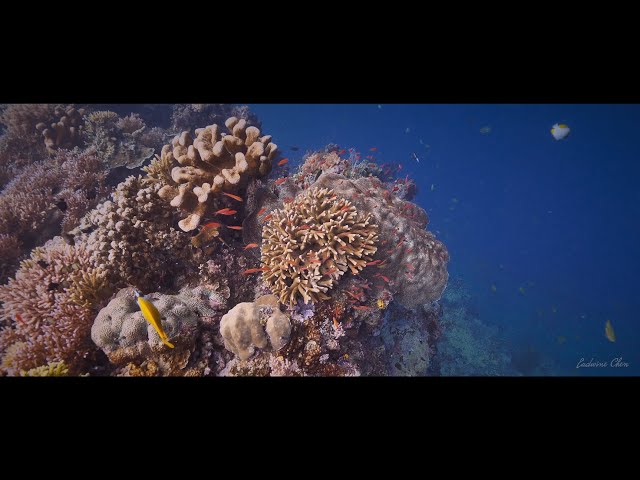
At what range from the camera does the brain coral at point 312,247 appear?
14.4 feet

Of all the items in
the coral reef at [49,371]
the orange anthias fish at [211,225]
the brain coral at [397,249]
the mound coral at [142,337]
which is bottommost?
the coral reef at [49,371]

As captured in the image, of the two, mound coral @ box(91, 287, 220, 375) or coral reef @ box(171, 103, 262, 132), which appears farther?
coral reef @ box(171, 103, 262, 132)

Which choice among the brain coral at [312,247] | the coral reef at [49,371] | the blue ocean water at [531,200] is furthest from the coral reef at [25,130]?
the blue ocean water at [531,200]

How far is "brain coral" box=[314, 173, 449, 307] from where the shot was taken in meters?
5.50

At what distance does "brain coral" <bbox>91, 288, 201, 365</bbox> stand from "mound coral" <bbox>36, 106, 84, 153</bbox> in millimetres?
8727

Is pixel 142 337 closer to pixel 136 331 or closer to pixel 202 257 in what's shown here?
pixel 136 331

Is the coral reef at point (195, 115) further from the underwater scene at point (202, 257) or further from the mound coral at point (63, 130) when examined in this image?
the mound coral at point (63, 130)

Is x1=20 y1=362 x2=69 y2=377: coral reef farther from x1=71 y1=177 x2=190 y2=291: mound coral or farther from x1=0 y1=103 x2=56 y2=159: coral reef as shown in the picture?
x1=0 y1=103 x2=56 y2=159: coral reef

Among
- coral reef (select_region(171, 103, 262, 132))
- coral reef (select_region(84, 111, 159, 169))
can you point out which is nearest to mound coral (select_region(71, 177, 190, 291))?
coral reef (select_region(84, 111, 159, 169))

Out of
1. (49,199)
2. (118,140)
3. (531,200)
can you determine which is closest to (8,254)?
(49,199)

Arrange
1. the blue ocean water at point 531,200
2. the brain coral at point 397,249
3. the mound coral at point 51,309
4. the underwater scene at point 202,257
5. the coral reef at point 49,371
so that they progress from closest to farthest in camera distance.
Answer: the coral reef at point 49,371 < the mound coral at point 51,309 < the underwater scene at point 202,257 < the brain coral at point 397,249 < the blue ocean water at point 531,200

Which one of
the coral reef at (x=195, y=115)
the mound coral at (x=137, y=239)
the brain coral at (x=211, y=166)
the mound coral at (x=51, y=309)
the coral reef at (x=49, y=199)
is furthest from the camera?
the coral reef at (x=195, y=115)

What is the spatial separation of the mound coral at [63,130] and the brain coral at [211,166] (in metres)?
6.83
